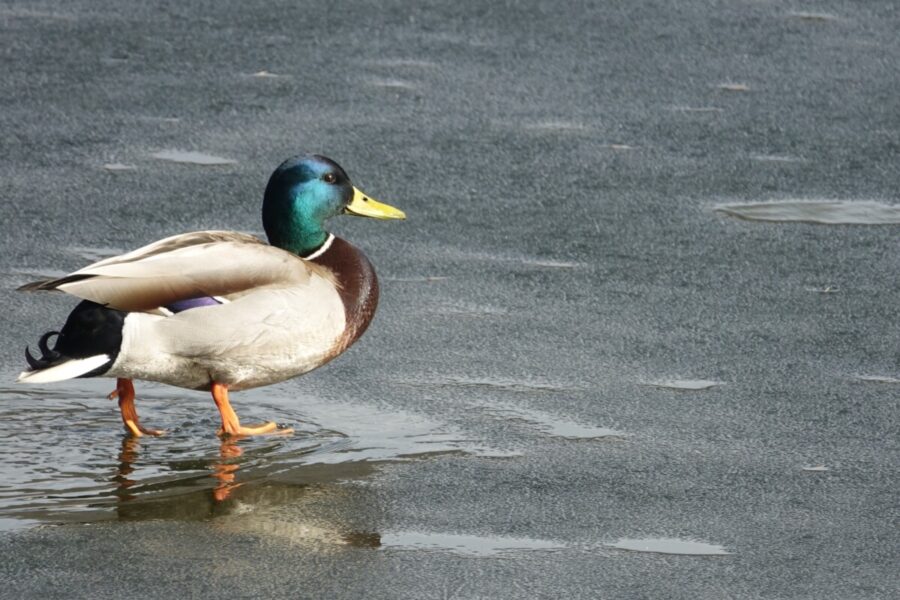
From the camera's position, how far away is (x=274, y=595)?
3.86m

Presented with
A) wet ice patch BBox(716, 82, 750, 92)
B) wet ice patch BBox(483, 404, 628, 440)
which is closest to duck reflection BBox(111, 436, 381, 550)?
wet ice patch BBox(483, 404, 628, 440)

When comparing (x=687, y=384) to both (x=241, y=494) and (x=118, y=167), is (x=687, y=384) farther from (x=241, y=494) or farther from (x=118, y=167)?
(x=118, y=167)

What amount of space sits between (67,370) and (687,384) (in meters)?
1.97

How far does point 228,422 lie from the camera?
16.6 ft

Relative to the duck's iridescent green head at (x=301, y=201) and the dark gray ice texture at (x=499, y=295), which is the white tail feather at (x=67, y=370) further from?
the duck's iridescent green head at (x=301, y=201)

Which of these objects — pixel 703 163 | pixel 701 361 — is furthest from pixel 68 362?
pixel 703 163

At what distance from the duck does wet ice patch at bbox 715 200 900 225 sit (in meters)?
2.31

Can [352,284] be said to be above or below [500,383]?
above

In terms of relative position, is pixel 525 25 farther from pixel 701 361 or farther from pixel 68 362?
pixel 68 362

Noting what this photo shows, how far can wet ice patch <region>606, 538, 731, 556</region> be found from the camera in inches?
165

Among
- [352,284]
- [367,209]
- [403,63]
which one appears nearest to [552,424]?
[352,284]

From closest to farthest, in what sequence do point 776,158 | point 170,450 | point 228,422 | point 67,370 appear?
point 67,370 < point 170,450 < point 228,422 < point 776,158

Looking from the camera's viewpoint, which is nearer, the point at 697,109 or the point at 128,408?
the point at 128,408

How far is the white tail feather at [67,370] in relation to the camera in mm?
4719
